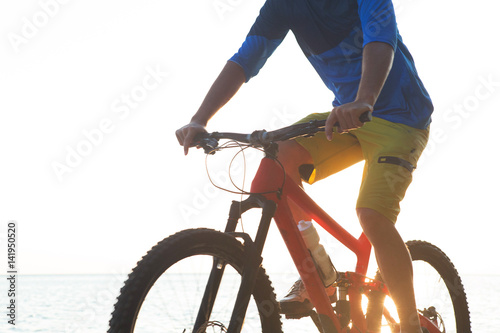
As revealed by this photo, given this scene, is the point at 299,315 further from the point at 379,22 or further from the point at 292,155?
the point at 379,22

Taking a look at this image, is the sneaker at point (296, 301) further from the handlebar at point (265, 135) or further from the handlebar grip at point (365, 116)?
the handlebar grip at point (365, 116)

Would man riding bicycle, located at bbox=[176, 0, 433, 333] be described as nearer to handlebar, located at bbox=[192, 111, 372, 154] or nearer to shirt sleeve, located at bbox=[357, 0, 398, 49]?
shirt sleeve, located at bbox=[357, 0, 398, 49]

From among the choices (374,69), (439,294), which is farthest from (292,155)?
(439,294)

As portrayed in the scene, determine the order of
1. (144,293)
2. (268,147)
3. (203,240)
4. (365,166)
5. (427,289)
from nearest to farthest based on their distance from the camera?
(144,293), (203,240), (268,147), (365,166), (427,289)

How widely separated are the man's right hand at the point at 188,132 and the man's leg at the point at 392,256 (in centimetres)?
79

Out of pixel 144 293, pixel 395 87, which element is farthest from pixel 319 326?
pixel 395 87

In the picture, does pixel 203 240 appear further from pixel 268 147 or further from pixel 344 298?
pixel 344 298

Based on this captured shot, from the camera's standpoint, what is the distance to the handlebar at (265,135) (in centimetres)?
193

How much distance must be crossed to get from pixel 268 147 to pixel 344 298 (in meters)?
0.97

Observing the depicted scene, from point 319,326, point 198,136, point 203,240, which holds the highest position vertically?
point 198,136

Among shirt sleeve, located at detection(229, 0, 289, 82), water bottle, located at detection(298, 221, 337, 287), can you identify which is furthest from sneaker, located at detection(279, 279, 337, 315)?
shirt sleeve, located at detection(229, 0, 289, 82)

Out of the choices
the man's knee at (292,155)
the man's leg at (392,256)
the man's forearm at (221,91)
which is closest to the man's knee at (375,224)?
the man's leg at (392,256)

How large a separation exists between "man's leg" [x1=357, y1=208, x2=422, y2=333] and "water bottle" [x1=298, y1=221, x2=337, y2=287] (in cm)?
21

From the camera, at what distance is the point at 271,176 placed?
7.04 ft
